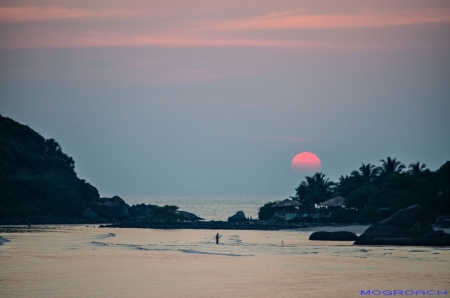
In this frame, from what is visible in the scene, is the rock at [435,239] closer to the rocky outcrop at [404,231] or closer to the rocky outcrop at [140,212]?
the rocky outcrop at [404,231]

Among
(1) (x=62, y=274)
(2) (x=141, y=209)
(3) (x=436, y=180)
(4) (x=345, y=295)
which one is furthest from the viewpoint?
(2) (x=141, y=209)

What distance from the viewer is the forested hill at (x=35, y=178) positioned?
10162cm

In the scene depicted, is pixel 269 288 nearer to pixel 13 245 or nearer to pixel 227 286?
pixel 227 286

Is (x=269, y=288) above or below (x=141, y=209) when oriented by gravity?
below

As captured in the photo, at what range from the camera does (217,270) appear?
115 feet

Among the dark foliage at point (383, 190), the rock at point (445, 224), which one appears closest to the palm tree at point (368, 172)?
the dark foliage at point (383, 190)

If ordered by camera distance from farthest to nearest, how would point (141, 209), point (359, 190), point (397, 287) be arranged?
point (141, 209) → point (359, 190) → point (397, 287)

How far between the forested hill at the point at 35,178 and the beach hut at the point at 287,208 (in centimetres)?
3442

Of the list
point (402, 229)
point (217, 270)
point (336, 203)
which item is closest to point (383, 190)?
point (336, 203)

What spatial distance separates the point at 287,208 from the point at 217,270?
6359 centimetres

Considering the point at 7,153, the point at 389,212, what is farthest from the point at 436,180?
the point at 7,153

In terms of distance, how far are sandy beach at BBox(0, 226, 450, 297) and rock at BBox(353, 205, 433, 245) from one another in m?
2.68

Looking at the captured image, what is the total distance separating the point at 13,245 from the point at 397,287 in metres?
33.1

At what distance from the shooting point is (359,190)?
85125 millimetres
